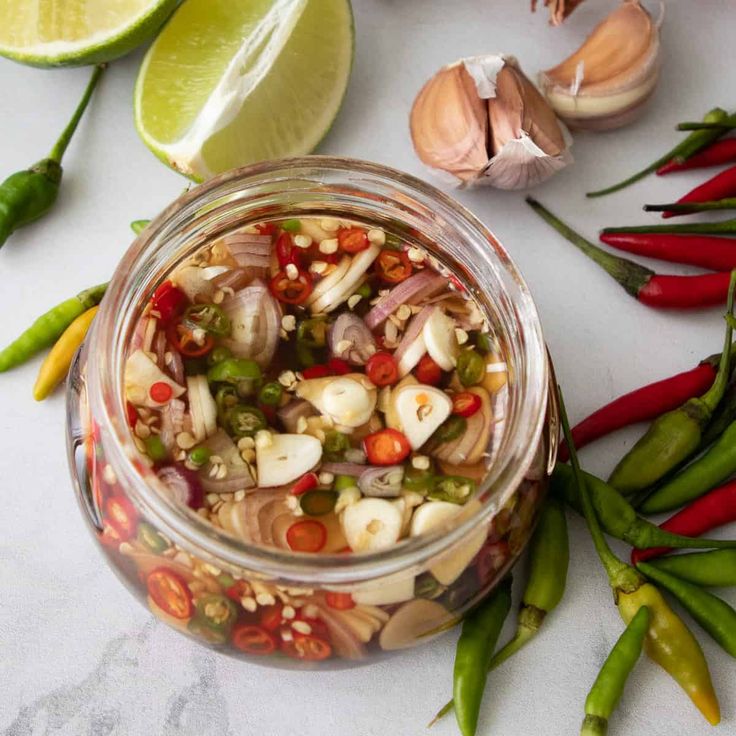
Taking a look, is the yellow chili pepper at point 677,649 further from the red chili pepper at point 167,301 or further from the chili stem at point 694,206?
the red chili pepper at point 167,301

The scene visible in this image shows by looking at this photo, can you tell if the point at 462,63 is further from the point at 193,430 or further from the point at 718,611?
the point at 718,611

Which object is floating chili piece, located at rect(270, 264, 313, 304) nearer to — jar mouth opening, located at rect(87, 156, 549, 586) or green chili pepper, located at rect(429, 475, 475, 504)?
jar mouth opening, located at rect(87, 156, 549, 586)

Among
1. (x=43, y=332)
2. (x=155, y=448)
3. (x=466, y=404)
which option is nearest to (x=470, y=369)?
(x=466, y=404)

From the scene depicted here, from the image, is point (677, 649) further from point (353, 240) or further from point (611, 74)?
point (611, 74)

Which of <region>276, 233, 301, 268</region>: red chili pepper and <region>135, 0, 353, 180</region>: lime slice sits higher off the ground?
<region>135, 0, 353, 180</region>: lime slice

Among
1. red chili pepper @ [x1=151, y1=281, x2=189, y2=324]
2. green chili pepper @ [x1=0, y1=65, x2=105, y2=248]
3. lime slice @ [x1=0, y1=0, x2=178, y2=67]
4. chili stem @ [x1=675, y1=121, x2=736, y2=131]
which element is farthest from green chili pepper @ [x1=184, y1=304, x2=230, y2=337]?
chili stem @ [x1=675, y1=121, x2=736, y2=131]

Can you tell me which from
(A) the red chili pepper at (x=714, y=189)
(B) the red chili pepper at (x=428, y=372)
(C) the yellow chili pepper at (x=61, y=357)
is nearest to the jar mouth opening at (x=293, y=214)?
(B) the red chili pepper at (x=428, y=372)

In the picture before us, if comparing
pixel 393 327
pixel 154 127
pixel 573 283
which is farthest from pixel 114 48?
pixel 573 283
